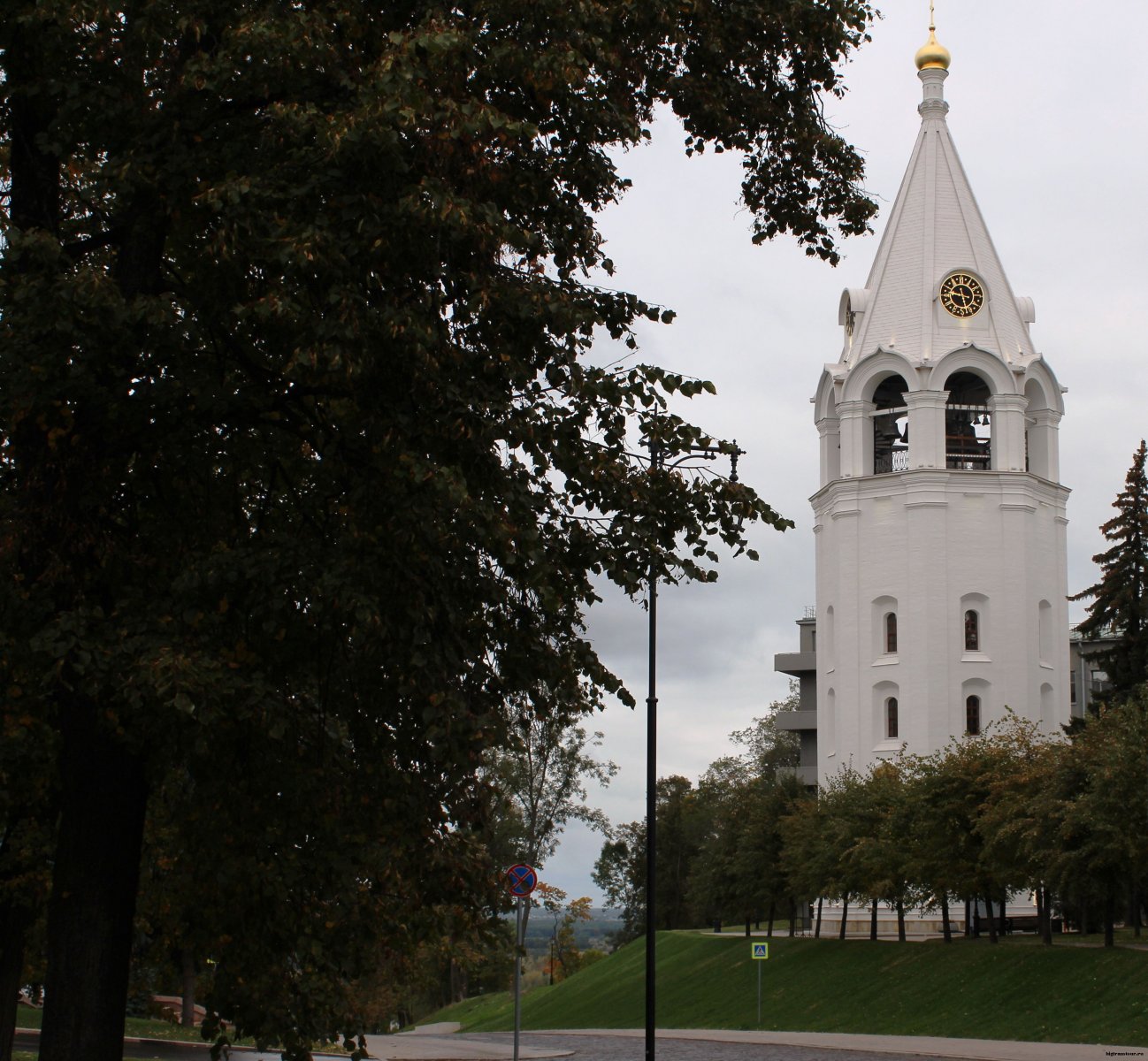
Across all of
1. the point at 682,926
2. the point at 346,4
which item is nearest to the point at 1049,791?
the point at 346,4

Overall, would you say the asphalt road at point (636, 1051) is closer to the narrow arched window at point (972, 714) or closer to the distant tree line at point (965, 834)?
the distant tree line at point (965, 834)

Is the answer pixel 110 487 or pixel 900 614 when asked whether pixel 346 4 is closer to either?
pixel 110 487

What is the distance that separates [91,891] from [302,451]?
3551 mm

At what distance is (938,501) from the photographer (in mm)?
69375

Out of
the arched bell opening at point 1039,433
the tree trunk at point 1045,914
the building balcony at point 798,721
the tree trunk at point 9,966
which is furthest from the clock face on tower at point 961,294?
the tree trunk at point 9,966

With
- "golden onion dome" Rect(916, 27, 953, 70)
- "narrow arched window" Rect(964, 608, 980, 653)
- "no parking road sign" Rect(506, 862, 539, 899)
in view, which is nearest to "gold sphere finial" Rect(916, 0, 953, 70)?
"golden onion dome" Rect(916, 27, 953, 70)

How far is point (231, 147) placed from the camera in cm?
1174

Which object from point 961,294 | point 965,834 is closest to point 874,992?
point 965,834

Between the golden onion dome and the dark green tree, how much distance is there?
24513mm

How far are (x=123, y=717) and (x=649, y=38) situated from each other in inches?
256

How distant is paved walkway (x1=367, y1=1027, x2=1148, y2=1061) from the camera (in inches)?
1169

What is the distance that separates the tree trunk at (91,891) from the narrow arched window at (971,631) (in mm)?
60006

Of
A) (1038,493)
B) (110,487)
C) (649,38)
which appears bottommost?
(110,487)

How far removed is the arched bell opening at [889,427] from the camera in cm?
7175
